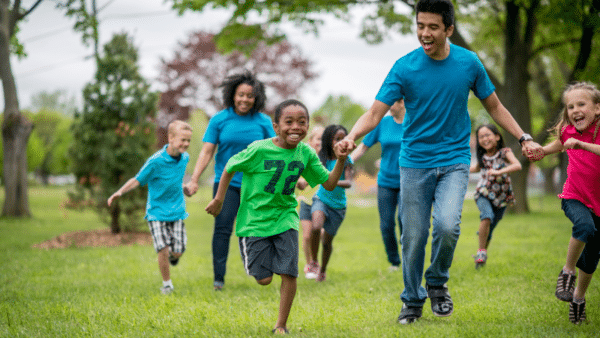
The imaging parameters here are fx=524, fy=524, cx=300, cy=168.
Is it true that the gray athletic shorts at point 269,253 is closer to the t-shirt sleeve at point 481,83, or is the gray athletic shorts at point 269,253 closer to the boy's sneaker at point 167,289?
the t-shirt sleeve at point 481,83

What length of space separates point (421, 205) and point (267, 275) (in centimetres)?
134

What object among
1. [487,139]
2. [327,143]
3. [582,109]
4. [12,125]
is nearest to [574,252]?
[582,109]

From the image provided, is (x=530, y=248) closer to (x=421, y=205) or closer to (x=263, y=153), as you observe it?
(x=421, y=205)

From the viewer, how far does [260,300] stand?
5.56 m

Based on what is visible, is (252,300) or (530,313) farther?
(252,300)

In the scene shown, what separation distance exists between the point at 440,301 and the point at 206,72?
32.5 meters

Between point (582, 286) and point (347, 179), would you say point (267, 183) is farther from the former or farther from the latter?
point (582, 286)

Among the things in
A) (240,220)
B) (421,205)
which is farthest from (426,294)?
(240,220)

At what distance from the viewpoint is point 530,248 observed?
934 cm

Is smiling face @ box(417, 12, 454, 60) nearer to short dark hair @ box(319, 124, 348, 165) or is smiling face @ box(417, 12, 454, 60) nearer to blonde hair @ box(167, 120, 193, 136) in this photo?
short dark hair @ box(319, 124, 348, 165)

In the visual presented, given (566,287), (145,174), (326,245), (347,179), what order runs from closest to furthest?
(566,287), (145,174), (347,179), (326,245)

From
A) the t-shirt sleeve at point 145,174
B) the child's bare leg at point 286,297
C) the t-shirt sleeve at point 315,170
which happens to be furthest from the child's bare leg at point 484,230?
the t-shirt sleeve at point 145,174

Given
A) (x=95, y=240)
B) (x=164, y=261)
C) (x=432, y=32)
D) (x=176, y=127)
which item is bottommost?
(x=95, y=240)

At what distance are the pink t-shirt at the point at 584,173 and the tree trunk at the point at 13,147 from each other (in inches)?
680
